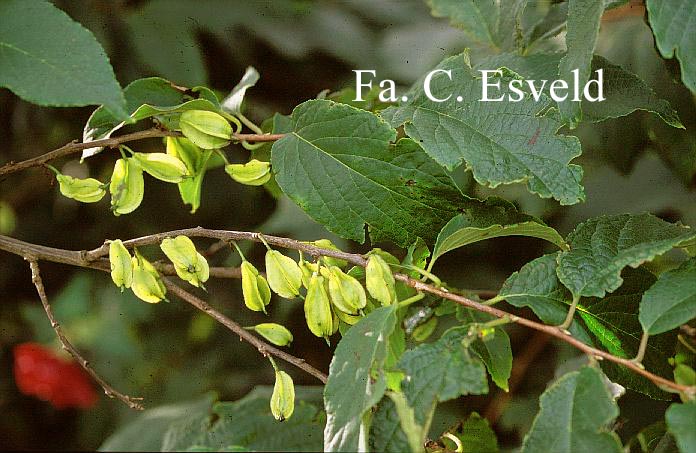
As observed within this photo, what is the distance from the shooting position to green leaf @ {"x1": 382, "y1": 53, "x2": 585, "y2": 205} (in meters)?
0.50

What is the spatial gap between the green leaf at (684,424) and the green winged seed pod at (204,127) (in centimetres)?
34

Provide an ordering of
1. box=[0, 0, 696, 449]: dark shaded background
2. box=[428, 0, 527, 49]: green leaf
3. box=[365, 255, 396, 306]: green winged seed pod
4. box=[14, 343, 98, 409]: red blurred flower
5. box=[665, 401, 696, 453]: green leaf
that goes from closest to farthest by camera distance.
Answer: box=[665, 401, 696, 453]: green leaf → box=[365, 255, 396, 306]: green winged seed pod → box=[428, 0, 527, 49]: green leaf → box=[0, 0, 696, 449]: dark shaded background → box=[14, 343, 98, 409]: red blurred flower

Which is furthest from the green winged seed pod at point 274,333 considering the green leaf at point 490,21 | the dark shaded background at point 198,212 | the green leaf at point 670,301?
the dark shaded background at point 198,212

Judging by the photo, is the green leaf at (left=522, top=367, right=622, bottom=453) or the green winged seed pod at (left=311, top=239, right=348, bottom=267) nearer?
the green leaf at (left=522, top=367, right=622, bottom=453)

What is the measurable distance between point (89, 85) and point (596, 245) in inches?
13.1

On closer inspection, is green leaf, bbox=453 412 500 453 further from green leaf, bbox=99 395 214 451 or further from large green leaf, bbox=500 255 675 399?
green leaf, bbox=99 395 214 451

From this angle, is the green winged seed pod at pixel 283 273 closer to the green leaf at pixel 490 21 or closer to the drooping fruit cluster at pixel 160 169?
the drooping fruit cluster at pixel 160 169

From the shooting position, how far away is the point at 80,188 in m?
0.57

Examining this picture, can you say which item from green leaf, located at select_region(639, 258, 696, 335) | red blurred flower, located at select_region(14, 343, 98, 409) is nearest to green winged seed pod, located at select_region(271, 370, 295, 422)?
green leaf, located at select_region(639, 258, 696, 335)

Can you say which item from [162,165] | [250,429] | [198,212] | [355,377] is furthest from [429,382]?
[198,212]

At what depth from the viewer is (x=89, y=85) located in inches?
18.3

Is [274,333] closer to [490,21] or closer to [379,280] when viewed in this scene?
[379,280]

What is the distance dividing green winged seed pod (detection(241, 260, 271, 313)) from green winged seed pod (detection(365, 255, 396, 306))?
9 cm


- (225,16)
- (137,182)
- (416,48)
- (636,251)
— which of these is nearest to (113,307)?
(225,16)
